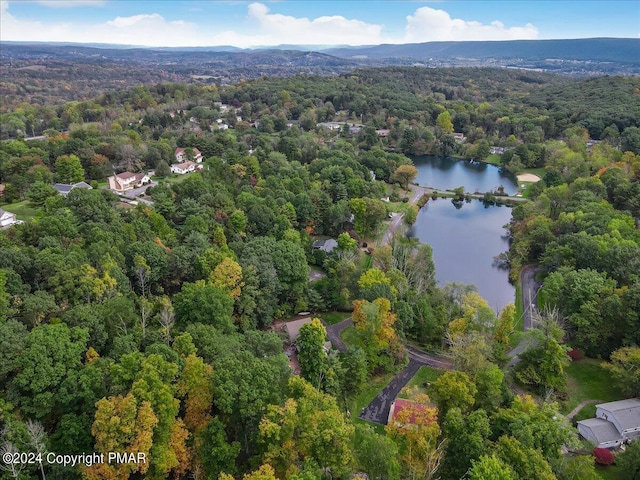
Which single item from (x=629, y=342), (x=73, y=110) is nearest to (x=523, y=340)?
(x=629, y=342)

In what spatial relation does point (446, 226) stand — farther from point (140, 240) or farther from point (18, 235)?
point (18, 235)

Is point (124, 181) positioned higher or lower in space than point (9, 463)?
higher

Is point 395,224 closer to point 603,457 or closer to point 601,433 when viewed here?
point 601,433

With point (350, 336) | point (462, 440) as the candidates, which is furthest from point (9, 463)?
point (350, 336)

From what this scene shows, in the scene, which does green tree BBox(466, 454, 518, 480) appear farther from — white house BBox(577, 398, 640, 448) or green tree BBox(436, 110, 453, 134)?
green tree BBox(436, 110, 453, 134)

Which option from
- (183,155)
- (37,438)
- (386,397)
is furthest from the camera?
(183,155)

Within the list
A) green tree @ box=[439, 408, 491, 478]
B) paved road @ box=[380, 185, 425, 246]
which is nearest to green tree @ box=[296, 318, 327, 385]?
green tree @ box=[439, 408, 491, 478]
